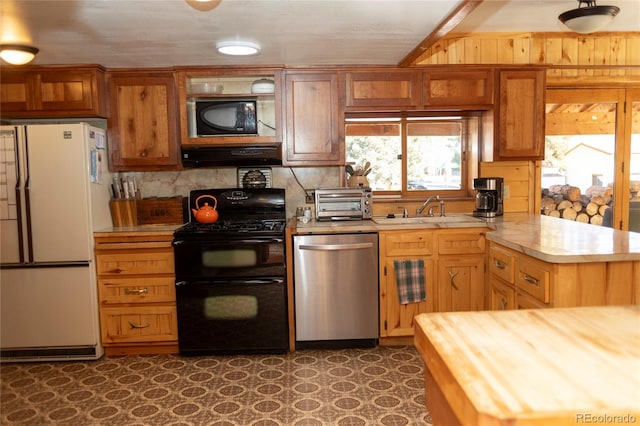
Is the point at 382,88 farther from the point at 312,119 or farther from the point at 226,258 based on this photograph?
the point at 226,258

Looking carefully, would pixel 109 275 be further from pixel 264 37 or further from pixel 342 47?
pixel 342 47

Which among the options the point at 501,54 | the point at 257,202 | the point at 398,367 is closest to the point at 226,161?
the point at 257,202

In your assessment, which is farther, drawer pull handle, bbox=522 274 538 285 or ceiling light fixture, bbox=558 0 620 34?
ceiling light fixture, bbox=558 0 620 34

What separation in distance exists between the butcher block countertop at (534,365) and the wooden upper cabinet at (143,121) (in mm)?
2906

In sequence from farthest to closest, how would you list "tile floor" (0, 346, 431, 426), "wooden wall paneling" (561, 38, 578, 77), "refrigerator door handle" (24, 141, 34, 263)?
"wooden wall paneling" (561, 38, 578, 77), "refrigerator door handle" (24, 141, 34, 263), "tile floor" (0, 346, 431, 426)

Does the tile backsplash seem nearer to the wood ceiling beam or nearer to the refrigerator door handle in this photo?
the refrigerator door handle

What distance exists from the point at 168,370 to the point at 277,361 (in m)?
0.74

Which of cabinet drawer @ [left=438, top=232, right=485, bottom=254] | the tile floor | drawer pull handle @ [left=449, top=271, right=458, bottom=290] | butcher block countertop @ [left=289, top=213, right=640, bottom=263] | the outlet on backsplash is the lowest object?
the tile floor

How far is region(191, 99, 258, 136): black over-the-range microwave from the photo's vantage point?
3.58 meters

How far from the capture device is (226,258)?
10.7 ft

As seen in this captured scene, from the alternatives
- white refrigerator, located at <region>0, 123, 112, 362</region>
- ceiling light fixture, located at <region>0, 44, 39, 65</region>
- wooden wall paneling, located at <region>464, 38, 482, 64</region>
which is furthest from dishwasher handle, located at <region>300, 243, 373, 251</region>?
ceiling light fixture, located at <region>0, 44, 39, 65</region>

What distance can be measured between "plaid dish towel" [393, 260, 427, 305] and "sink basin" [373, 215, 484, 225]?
0.31 m

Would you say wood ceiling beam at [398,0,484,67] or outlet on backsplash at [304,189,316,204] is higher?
wood ceiling beam at [398,0,484,67]

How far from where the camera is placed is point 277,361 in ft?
10.5
